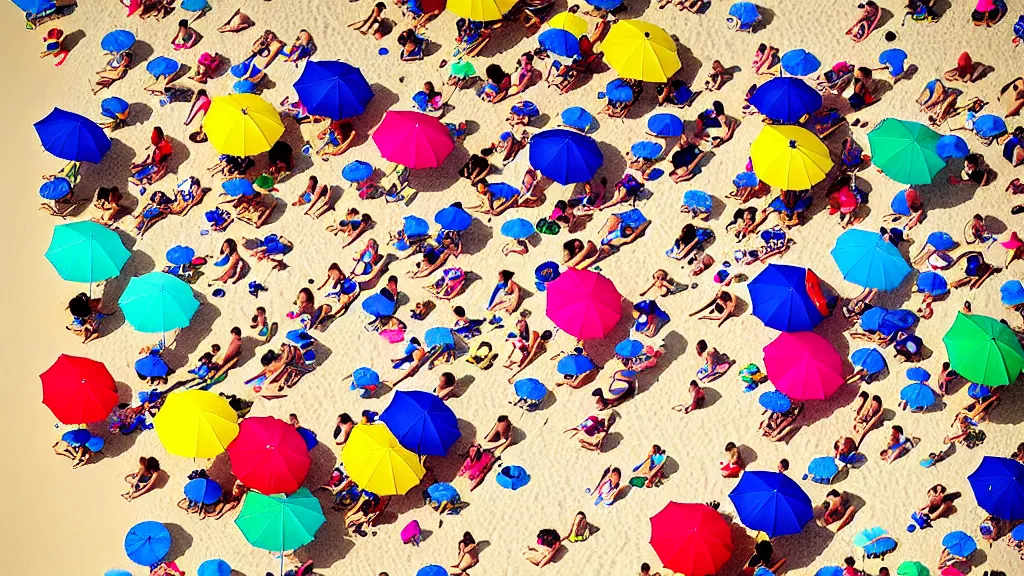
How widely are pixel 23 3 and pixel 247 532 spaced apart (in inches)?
485

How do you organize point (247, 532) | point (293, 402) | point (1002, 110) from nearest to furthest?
point (247, 532), point (293, 402), point (1002, 110)

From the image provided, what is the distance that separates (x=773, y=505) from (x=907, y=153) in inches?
285

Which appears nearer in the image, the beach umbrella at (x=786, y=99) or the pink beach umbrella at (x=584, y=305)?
the pink beach umbrella at (x=584, y=305)

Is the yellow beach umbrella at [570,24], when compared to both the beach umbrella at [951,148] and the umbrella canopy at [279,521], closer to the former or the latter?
the beach umbrella at [951,148]

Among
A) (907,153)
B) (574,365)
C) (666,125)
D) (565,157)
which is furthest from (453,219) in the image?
(907,153)

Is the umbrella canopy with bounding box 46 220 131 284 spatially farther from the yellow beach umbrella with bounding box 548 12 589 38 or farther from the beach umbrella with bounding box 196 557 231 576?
the yellow beach umbrella with bounding box 548 12 589 38

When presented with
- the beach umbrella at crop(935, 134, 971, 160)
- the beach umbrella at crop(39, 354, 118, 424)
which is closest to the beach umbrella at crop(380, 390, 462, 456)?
the beach umbrella at crop(39, 354, 118, 424)

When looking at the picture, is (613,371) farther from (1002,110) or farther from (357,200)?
(1002,110)

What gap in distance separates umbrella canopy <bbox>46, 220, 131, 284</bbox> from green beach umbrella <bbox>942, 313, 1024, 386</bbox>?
1515 centimetres

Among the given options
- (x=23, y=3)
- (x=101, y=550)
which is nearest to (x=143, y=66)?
(x=23, y=3)

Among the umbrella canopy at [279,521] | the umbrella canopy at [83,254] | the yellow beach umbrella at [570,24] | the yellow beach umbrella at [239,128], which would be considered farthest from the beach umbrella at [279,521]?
the yellow beach umbrella at [570,24]

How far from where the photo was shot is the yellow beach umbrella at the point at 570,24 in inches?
1147

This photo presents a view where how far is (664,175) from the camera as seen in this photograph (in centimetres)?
2828

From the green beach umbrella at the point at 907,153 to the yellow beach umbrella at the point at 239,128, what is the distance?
11.2m
